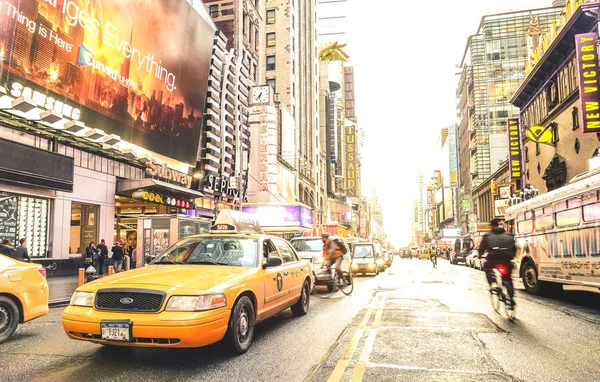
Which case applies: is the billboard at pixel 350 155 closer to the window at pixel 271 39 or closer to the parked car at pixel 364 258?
the window at pixel 271 39

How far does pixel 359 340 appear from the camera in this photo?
6.59m

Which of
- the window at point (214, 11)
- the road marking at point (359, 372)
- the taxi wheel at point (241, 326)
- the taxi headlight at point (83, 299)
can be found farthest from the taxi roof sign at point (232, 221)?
the window at point (214, 11)

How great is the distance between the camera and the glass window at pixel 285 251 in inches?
322

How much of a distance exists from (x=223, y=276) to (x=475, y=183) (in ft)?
279

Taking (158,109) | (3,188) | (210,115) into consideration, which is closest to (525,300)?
(3,188)

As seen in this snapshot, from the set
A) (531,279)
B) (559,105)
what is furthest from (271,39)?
(531,279)

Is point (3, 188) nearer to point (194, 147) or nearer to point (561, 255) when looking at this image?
point (194, 147)

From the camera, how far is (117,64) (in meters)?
22.3

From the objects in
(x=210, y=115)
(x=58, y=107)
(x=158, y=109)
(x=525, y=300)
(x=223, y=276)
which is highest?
(x=210, y=115)

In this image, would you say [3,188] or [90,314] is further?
[3,188]

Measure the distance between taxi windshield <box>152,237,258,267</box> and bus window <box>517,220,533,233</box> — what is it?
981 centimetres

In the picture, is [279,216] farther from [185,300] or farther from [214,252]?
[185,300]

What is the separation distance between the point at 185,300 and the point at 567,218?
32.3 ft

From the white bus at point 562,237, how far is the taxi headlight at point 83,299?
9684mm
